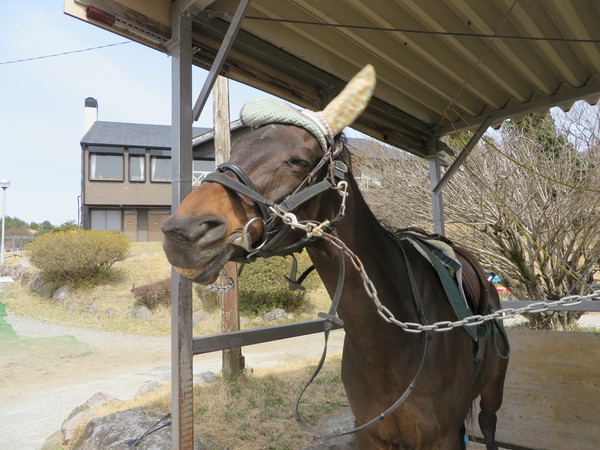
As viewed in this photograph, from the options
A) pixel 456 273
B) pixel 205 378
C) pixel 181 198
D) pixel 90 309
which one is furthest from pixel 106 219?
pixel 456 273

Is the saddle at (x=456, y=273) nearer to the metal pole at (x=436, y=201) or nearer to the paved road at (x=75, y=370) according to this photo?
the metal pole at (x=436, y=201)

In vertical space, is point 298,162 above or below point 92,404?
above

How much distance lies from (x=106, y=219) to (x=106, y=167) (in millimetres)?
3413

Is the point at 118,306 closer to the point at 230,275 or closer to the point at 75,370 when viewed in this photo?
the point at 75,370

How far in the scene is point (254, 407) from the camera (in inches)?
189

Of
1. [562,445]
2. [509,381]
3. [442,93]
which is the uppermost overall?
[442,93]

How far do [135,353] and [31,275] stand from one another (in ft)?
31.9

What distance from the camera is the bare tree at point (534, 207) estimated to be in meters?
6.78

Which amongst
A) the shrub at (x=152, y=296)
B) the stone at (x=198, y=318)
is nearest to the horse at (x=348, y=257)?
the stone at (x=198, y=318)

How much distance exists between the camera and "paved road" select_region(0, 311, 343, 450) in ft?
17.0

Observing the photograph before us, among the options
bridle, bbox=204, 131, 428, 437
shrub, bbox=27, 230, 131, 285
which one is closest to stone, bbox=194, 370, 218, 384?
bridle, bbox=204, 131, 428, 437

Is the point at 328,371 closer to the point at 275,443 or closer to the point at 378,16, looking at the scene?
the point at 275,443

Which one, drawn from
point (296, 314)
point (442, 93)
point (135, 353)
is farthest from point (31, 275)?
A: point (442, 93)

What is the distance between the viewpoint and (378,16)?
2.92m
